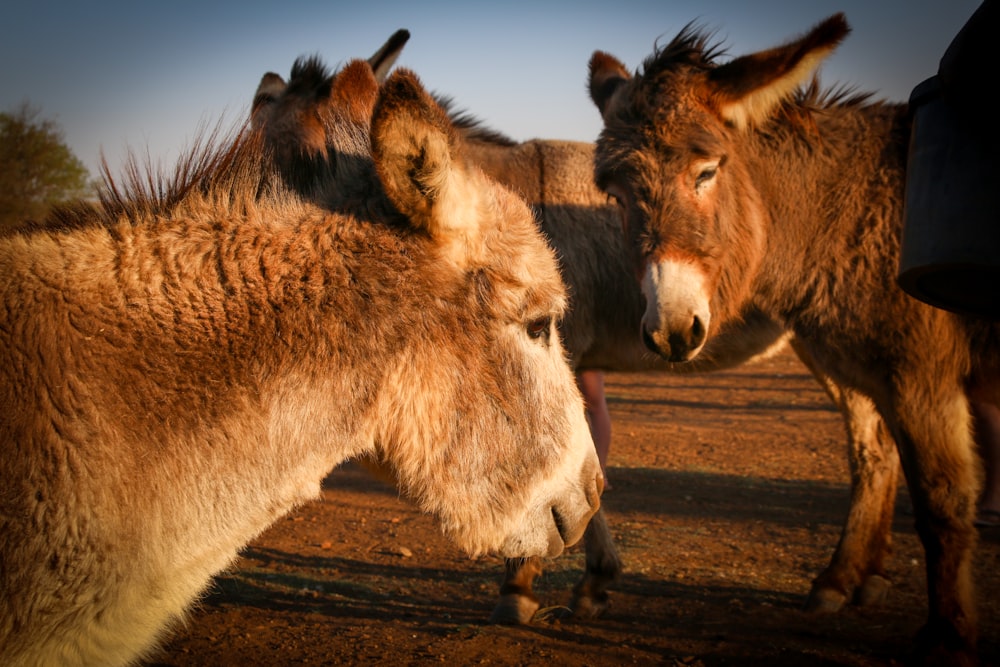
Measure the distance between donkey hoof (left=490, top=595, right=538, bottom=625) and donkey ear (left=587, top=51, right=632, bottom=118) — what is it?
10.1ft

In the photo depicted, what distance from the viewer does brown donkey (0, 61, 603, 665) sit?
1757 millimetres

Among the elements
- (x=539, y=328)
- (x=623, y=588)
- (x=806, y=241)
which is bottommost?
(x=623, y=588)

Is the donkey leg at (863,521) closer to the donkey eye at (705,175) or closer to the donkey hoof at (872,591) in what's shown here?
the donkey hoof at (872,591)

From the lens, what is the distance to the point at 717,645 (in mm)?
3850

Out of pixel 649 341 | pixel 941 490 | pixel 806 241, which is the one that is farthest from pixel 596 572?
pixel 806 241

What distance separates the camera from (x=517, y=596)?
4277mm

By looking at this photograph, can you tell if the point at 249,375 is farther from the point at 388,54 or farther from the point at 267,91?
the point at 267,91

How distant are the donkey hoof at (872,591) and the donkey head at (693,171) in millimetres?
1981

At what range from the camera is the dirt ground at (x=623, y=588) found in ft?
12.5

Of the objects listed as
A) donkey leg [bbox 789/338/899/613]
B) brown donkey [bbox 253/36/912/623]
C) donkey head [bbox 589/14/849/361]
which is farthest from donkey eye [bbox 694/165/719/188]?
donkey leg [bbox 789/338/899/613]

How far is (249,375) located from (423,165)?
752mm

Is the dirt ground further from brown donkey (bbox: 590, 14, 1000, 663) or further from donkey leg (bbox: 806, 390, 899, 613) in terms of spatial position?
brown donkey (bbox: 590, 14, 1000, 663)

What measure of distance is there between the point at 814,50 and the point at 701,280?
1378 millimetres

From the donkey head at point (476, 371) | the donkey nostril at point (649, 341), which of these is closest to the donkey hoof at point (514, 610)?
the donkey nostril at point (649, 341)
